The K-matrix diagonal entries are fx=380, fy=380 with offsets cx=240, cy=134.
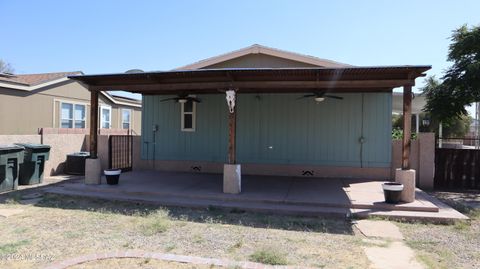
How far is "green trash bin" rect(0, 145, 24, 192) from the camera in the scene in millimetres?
9070

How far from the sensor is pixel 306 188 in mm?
9109

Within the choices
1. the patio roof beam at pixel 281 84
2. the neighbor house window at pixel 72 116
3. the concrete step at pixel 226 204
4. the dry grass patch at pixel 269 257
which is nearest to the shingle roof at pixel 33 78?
the neighbor house window at pixel 72 116

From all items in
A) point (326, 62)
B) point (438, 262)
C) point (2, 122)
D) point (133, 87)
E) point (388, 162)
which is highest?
point (326, 62)

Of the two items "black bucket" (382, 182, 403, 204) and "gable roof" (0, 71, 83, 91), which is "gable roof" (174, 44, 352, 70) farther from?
"gable roof" (0, 71, 83, 91)

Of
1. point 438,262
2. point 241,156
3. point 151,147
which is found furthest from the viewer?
point 151,147

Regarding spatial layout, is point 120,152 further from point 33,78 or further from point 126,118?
point 126,118

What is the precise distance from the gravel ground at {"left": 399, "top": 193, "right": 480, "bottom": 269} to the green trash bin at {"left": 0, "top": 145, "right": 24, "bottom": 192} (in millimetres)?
8816

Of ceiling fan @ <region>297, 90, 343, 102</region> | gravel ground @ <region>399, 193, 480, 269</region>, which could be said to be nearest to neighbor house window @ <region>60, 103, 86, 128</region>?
ceiling fan @ <region>297, 90, 343, 102</region>

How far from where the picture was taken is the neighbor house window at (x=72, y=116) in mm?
16266

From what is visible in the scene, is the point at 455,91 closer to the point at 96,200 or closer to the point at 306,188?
the point at 306,188

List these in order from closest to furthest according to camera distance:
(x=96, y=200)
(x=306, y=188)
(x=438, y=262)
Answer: (x=438, y=262), (x=96, y=200), (x=306, y=188)

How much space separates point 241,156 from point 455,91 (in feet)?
19.9

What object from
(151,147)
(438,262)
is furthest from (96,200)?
(438,262)

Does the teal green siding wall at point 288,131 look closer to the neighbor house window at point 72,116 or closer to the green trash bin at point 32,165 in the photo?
the green trash bin at point 32,165
